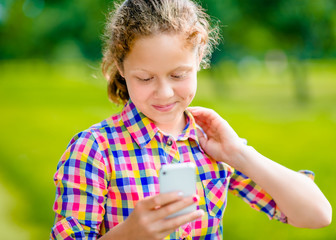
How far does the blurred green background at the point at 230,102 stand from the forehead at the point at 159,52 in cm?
66

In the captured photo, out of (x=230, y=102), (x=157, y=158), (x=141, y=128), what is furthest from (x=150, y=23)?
(x=230, y=102)

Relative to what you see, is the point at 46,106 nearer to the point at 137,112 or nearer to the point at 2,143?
the point at 2,143

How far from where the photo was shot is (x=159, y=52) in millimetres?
1427

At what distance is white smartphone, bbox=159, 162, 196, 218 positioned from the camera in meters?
1.23

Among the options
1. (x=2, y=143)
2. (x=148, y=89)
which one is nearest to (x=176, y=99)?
(x=148, y=89)

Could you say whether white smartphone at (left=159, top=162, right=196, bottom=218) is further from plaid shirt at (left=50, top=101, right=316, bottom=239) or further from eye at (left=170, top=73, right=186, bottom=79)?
eye at (left=170, top=73, right=186, bottom=79)

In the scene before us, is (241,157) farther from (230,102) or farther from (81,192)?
(230,102)

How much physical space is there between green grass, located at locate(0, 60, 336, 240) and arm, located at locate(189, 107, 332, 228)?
74cm

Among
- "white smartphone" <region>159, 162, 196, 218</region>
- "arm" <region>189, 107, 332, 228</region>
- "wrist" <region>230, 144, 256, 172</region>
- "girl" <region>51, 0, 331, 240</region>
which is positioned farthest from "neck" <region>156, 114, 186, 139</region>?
"white smartphone" <region>159, 162, 196, 218</region>

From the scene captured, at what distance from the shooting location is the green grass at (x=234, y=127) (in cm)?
390

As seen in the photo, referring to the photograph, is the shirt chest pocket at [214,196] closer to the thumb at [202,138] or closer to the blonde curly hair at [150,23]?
the thumb at [202,138]

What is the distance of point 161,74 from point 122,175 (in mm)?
379

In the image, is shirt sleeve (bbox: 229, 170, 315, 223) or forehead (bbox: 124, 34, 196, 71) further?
shirt sleeve (bbox: 229, 170, 315, 223)

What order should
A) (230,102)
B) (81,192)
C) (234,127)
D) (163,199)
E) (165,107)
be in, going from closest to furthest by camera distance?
(163,199) < (81,192) < (165,107) < (234,127) < (230,102)
